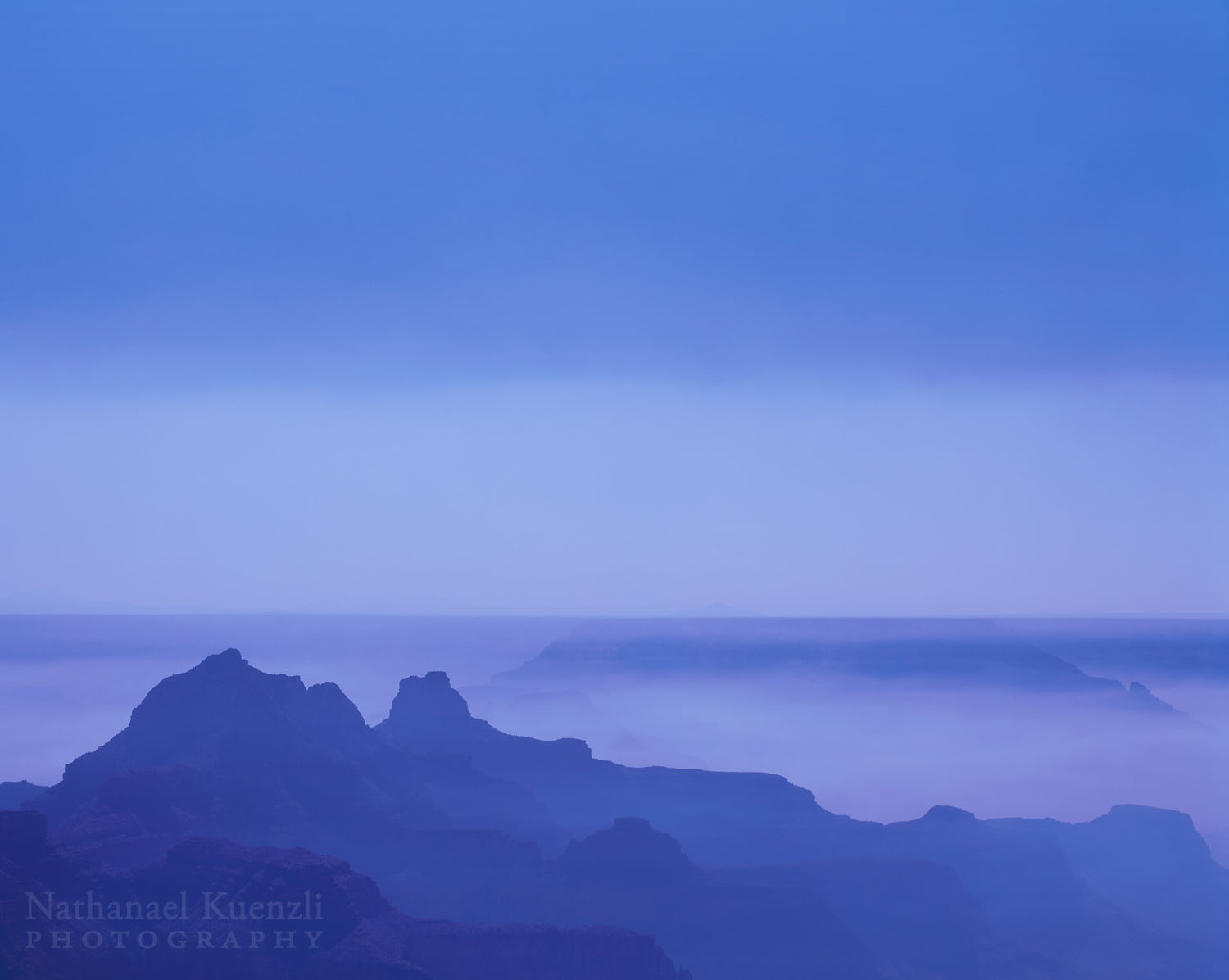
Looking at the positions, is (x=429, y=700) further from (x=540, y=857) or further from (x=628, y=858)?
(x=628, y=858)

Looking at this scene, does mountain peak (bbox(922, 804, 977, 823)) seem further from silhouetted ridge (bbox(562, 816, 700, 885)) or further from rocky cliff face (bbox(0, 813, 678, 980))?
rocky cliff face (bbox(0, 813, 678, 980))

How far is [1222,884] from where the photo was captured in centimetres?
4578

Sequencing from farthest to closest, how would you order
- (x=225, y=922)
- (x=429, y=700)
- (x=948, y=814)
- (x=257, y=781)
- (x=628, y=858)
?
(x=948, y=814) → (x=429, y=700) → (x=628, y=858) → (x=257, y=781) → (x=225, y=922)

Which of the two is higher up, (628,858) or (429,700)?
(429,700)

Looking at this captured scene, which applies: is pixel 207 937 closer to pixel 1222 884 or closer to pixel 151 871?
pixel 151 871

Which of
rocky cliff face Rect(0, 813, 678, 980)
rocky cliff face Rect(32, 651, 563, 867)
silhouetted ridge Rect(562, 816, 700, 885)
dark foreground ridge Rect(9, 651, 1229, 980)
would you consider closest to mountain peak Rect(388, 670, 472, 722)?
dark foreground ridge Rect(9, 651, 1229, 980)

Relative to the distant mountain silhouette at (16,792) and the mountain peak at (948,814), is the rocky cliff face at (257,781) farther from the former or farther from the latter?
the mountain peak at (948,814)

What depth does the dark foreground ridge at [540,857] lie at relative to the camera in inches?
787

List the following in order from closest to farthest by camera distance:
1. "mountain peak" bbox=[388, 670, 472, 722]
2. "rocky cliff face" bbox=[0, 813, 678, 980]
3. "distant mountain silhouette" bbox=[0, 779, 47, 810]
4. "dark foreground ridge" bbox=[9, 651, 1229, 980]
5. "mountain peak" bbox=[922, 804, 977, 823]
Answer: "rocky cliff face" bbox=[0, 813, 678, 980]
"dark foreground ridge" bbox=[9, 651, 1229, 980]
"distant mountain silhouette" bbox=[0, 779, 47, 810]
"mountain peak" bbox=[388, 670, 472, 722]
"mountain peak" bbox=[922, 804, 977, 823]

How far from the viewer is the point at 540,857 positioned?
94.1 ft

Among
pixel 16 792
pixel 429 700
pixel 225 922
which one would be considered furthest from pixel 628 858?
pixel 16 792

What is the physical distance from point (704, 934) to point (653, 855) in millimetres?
2444

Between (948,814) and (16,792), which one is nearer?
(16,792)

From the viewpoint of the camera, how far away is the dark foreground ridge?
1998cm
